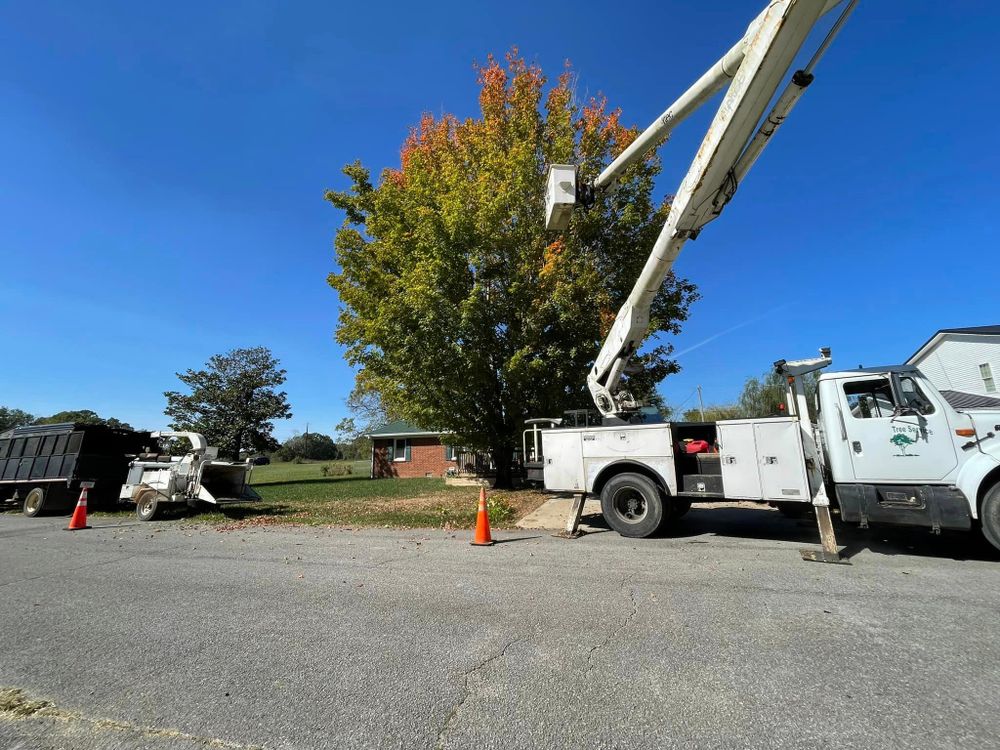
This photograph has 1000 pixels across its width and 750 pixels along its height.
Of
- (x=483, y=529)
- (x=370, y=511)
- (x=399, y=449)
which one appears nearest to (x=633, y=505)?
(x=483, y=529)

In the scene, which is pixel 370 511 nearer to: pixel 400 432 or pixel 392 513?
pixel 392 513

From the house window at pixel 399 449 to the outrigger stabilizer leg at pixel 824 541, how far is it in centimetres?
2592

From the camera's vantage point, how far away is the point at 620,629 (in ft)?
12.6

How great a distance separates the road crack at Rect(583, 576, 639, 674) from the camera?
3308 mm

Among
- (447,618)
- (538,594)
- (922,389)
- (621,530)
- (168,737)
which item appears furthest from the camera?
(621,530)

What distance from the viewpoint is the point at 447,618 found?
4.18 metres

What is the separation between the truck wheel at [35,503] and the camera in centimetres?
1345

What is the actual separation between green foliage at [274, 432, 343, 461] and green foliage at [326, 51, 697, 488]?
7406 centimetres

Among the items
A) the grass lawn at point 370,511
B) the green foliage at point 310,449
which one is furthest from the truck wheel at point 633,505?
the green foliage at point 310,449

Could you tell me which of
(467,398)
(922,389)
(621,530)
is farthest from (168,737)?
(467,398)

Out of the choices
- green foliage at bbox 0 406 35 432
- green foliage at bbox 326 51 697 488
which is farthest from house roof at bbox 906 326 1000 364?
green foliage at bbox 0 406 35 432

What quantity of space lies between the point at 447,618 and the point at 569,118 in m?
16.0

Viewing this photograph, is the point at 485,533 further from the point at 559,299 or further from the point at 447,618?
the point at 559,299

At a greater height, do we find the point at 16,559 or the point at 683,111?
the point at 683,111
